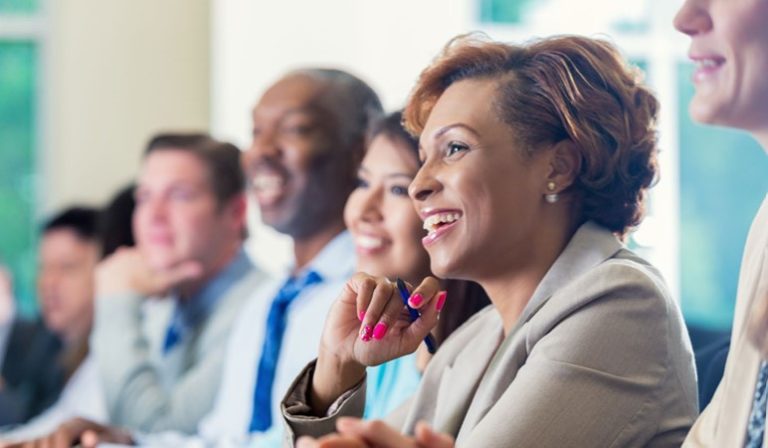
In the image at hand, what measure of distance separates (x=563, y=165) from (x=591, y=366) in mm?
228

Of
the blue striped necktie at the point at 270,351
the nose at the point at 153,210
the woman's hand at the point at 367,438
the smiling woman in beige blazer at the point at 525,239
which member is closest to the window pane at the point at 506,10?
the nose at the point at 153,210

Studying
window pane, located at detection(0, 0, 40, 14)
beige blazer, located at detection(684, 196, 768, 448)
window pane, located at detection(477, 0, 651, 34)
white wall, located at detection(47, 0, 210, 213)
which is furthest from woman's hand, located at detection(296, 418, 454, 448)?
Answer: window pane, located at detection(0, 0, 40, 14)

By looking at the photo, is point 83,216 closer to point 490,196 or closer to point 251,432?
point 251,432

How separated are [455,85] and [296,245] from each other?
0.81 metres

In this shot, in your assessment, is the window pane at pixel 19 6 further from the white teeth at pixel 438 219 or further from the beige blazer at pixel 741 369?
the beige blazer at pixel 741 369

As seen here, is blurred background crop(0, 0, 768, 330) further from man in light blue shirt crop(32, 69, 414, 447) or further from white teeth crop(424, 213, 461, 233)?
white teeth crop(424, 213, 461, 233)

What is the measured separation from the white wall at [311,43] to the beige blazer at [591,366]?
2012 millimetres

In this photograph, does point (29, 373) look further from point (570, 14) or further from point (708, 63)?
point (708, 63)

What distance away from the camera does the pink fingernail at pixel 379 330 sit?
4.15 feet

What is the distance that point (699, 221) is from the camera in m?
→ 2.76

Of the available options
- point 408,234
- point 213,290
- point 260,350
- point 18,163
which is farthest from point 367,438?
point 18,163

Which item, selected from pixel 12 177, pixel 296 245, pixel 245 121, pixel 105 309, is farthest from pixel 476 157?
pixel 12 177

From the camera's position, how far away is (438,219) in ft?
4.25

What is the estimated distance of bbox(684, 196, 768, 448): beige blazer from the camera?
3.25 feet
